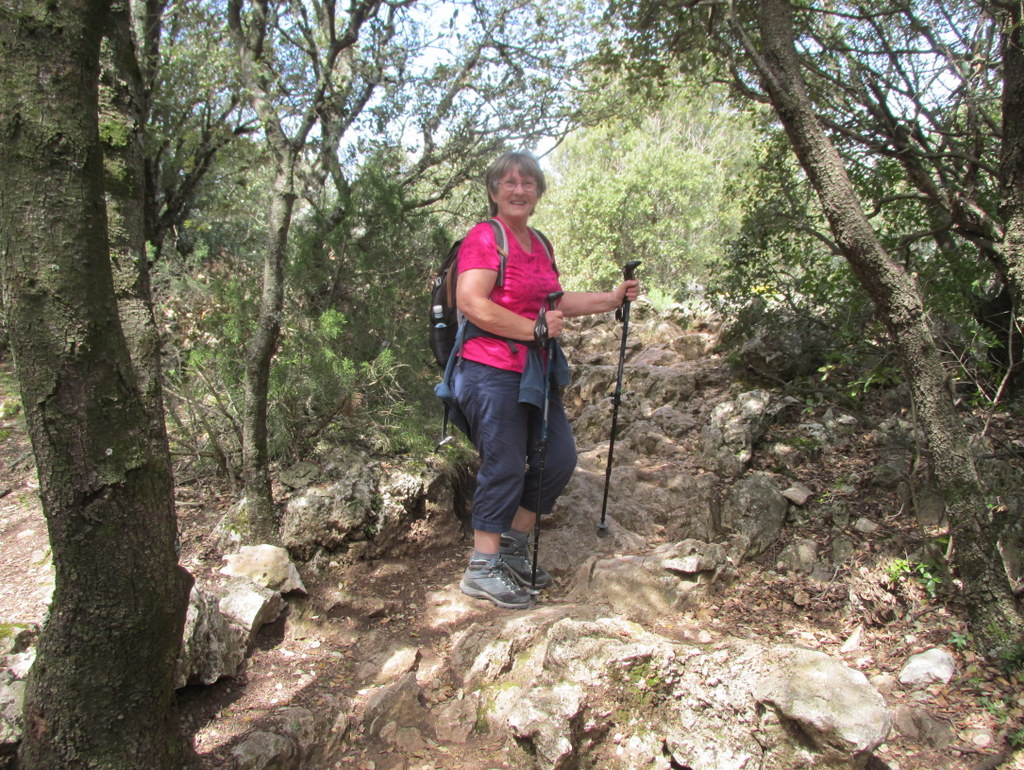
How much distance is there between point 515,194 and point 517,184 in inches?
2.1

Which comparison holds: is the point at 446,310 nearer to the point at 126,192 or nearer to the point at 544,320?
the point at 544,320

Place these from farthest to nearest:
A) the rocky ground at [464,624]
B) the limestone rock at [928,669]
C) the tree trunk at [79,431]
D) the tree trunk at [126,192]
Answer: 1. the limestone rock at [928,669]
2. the rocky ground at [464,624]
3. the tree trunk at [126,192]
4. the tree trunk at [79,431]

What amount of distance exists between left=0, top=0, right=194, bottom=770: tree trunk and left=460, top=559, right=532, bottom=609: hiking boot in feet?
5.68

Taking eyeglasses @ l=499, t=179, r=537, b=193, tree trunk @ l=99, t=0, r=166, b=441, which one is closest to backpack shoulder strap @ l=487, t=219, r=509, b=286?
eyeglasses @ l=499, t=179, r=537, b=193

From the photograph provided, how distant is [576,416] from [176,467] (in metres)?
4.01

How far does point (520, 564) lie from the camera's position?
3736 mm

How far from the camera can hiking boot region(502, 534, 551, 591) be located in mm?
3676

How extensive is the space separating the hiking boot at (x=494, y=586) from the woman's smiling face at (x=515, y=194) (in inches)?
74.6

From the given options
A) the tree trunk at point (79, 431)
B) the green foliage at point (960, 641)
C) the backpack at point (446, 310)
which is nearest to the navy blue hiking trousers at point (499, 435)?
the backpack at point (446, 310)

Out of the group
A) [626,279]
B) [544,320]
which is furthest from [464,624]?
[626,279]

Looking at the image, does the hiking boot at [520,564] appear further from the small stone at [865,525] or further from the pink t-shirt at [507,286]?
the small stone at [865,525]

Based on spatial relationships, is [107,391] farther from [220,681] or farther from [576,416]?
[576,416]

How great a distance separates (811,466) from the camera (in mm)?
4781

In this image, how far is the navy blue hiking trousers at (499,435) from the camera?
10.8 feet
